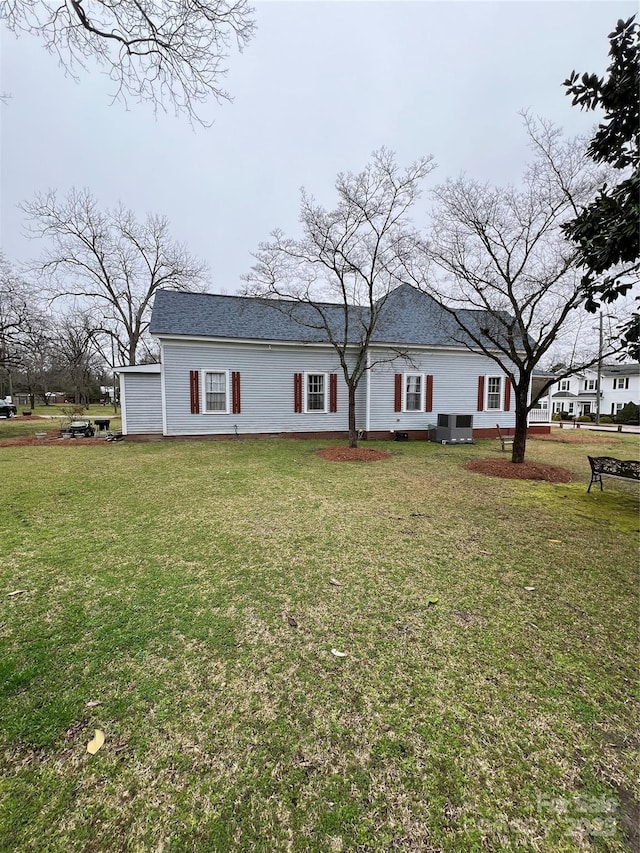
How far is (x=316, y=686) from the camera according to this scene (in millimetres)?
2373

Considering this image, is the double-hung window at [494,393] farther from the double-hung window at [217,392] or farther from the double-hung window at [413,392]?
the double-hung window at [217,392]

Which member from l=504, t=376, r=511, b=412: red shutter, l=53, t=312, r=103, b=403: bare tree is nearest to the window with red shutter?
l=504, t=376, r=511, b=412: red shutter

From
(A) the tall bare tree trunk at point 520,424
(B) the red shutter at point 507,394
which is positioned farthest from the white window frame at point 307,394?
(B) the red shutter at point 507,394

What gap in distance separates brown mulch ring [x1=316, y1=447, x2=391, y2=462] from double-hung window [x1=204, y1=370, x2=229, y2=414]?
4.74 metres

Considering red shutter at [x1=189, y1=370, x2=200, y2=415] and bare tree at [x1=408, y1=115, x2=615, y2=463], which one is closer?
bare tree at [x1=408, y1=115, x2=615, y2=463]

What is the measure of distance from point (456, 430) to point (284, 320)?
28.3 ft

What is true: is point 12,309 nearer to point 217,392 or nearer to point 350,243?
point 217,392

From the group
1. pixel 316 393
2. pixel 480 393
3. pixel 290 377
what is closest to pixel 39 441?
pixel 290 377

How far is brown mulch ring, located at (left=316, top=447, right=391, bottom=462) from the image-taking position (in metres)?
10.7

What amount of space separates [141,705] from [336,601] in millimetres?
1702

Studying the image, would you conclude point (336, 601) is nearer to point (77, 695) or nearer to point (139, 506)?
point (77, 695)

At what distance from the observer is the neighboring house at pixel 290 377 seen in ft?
45.4

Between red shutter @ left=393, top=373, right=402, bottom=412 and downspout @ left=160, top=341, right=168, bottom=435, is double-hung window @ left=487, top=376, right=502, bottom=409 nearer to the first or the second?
red shutter @ left=393, top=373, right=402, bottom=412

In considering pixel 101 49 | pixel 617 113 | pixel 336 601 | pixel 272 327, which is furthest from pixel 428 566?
→ pixel 272 327
